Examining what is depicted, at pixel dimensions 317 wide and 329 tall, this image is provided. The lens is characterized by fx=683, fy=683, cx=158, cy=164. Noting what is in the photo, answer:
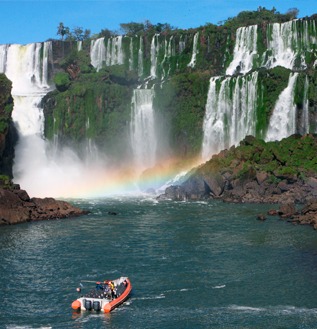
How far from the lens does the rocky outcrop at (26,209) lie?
60656 millimetres

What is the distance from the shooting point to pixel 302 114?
262 feet

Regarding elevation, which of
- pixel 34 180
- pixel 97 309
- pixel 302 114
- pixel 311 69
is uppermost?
pixel 311 69

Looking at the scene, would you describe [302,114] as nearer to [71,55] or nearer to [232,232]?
[232,232]

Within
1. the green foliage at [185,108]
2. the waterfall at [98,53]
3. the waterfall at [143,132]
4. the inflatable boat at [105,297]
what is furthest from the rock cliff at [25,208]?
the waterfall at [98,53]

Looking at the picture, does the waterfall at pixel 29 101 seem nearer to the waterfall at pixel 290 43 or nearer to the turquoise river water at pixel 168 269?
the turquoise river water at pixel 168 269

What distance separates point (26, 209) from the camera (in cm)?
6212

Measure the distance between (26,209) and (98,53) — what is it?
154ft

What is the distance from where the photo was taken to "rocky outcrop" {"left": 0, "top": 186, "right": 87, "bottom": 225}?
60.7 m

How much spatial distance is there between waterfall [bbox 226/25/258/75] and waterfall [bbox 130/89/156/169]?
45.6ft

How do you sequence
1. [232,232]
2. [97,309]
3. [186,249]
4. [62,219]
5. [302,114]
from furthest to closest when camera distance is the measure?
1. [302,114]
2. [62,219]
3. [232,232]
4. [186,249]
5. [97,309]

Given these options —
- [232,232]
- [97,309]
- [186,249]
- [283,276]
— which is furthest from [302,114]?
[97,309]

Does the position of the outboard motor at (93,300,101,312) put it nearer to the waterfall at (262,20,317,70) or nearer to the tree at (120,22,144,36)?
the waterfall at (262,20,317,70)

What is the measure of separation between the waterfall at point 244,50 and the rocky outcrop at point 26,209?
39.5m

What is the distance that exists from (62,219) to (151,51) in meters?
44.6
